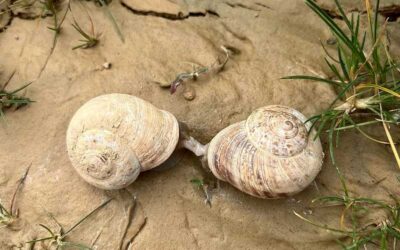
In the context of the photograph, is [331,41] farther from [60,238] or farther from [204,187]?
[60,238]

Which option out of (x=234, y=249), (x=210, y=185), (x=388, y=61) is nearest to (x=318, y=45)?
(x=388, y=61)

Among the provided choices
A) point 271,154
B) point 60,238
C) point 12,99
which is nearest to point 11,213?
point 60,238

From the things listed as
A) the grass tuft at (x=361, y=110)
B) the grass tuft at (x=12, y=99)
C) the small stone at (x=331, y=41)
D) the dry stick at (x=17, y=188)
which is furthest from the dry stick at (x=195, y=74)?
the dry stick at (x=17, y=188)

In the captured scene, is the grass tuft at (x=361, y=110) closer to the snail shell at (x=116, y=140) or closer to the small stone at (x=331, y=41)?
the small stone at (x=331, y=41)

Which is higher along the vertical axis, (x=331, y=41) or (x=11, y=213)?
(x=331, y=41)

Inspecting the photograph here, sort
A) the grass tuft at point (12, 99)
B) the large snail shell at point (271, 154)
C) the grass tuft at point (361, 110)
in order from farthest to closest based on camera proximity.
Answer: the grass tuft at point (12, 99)
the grass tuft at point (361, 110)
the large snail shell at point (271, 154)
